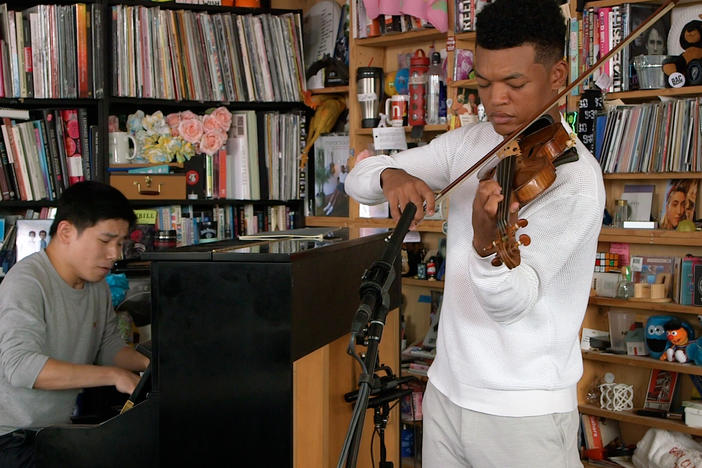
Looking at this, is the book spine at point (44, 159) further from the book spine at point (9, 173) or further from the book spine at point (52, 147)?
the book spine at point (9, 173)

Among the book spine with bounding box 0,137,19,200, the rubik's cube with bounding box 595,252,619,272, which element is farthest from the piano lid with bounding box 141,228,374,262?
the book spine with bounding box 0,137,19,200

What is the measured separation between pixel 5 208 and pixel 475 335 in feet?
8.92

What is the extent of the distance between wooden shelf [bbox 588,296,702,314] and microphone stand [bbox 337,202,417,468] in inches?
81.9

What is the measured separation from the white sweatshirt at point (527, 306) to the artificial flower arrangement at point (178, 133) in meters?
2.33

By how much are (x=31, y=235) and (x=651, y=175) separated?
2464mm

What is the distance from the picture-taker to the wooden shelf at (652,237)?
9.08ft

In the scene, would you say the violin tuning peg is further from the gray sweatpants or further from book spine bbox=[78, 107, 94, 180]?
book spine bbox=[78, 107, 94, 180]

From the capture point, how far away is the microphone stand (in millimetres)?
934

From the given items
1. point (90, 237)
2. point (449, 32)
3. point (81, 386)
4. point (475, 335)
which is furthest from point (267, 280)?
point (449, 32)

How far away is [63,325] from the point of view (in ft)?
7.31

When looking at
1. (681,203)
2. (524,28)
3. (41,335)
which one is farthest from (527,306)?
(681,203)

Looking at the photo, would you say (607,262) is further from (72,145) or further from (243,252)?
(72,145)

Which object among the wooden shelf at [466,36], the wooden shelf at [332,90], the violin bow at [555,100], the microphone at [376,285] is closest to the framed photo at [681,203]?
the wooden shelf at [466,36]

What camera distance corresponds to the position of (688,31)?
9.25 ft
